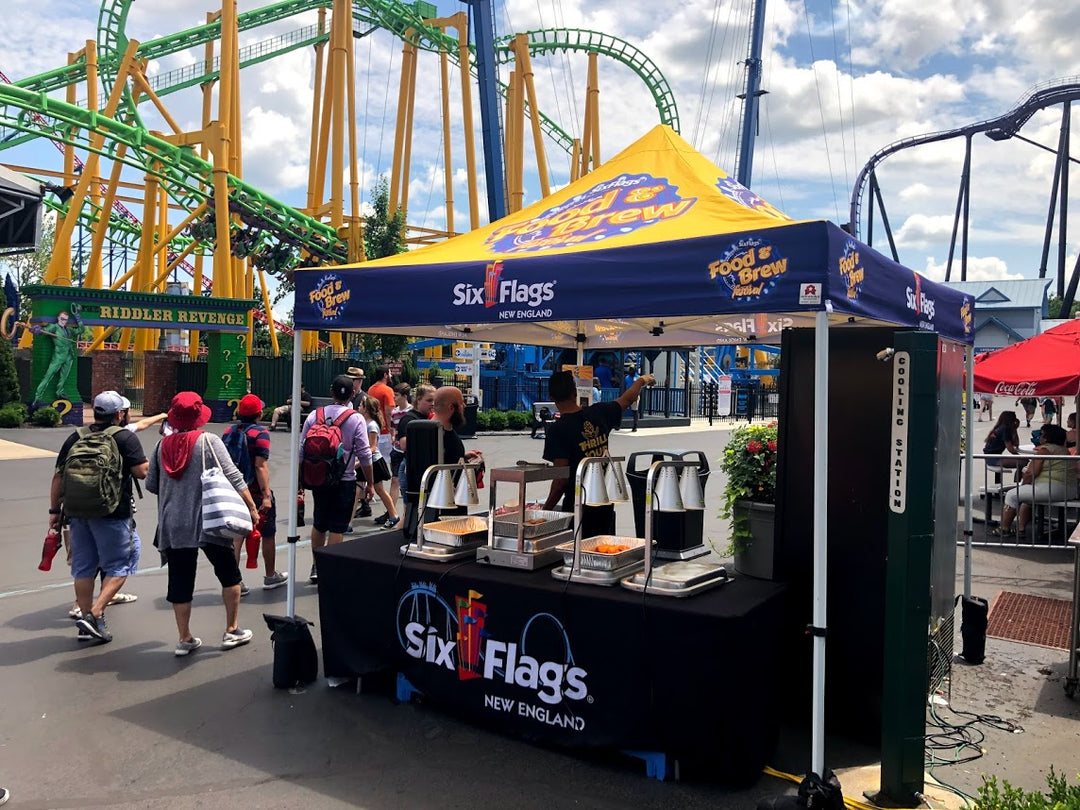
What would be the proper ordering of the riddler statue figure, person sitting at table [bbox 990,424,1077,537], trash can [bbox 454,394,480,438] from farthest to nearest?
the riddler statue figure → trash can [bbox 454,394,480,438] → person sitting at table [bbox 990,424,1077,537]

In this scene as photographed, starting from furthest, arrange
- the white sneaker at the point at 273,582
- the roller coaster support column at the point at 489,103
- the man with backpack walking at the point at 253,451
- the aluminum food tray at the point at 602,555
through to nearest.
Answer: the roller coaster support column at the point at 489,103 → the white sneaker at the point at 273,582 → the man with backpack walking at the point at 253,451 → the aluminum food tray at the point at 602,555

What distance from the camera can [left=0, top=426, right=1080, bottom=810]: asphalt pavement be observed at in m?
3.66

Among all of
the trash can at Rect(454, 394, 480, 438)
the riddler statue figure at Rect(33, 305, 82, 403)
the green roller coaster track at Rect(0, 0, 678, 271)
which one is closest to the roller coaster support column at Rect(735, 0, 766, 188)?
the green roller coaster track at Rect(0, 0, 678, 271)

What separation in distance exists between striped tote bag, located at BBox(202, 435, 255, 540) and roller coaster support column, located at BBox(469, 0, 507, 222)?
2181 cm

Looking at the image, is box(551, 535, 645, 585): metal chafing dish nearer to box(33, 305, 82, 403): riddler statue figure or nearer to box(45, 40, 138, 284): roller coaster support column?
box(33, 305, 82, 403): riddler statue figure

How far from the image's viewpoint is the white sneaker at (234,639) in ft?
18.3

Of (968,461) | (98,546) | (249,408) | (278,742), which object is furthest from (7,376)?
(968,461)

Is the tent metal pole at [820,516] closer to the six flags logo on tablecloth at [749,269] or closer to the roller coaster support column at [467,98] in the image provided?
the six flags logo on tablecloth at [749,269]

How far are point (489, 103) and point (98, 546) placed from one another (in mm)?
23451

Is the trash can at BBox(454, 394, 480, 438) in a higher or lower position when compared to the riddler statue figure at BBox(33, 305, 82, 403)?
lower

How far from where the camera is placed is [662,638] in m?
3.63

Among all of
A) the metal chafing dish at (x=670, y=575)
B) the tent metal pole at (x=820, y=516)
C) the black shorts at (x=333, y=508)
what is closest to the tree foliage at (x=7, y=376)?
the black shorts at (x=333, y=508)

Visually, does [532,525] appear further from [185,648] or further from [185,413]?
A: [185,648]

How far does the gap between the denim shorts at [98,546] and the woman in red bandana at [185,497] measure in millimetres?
599
